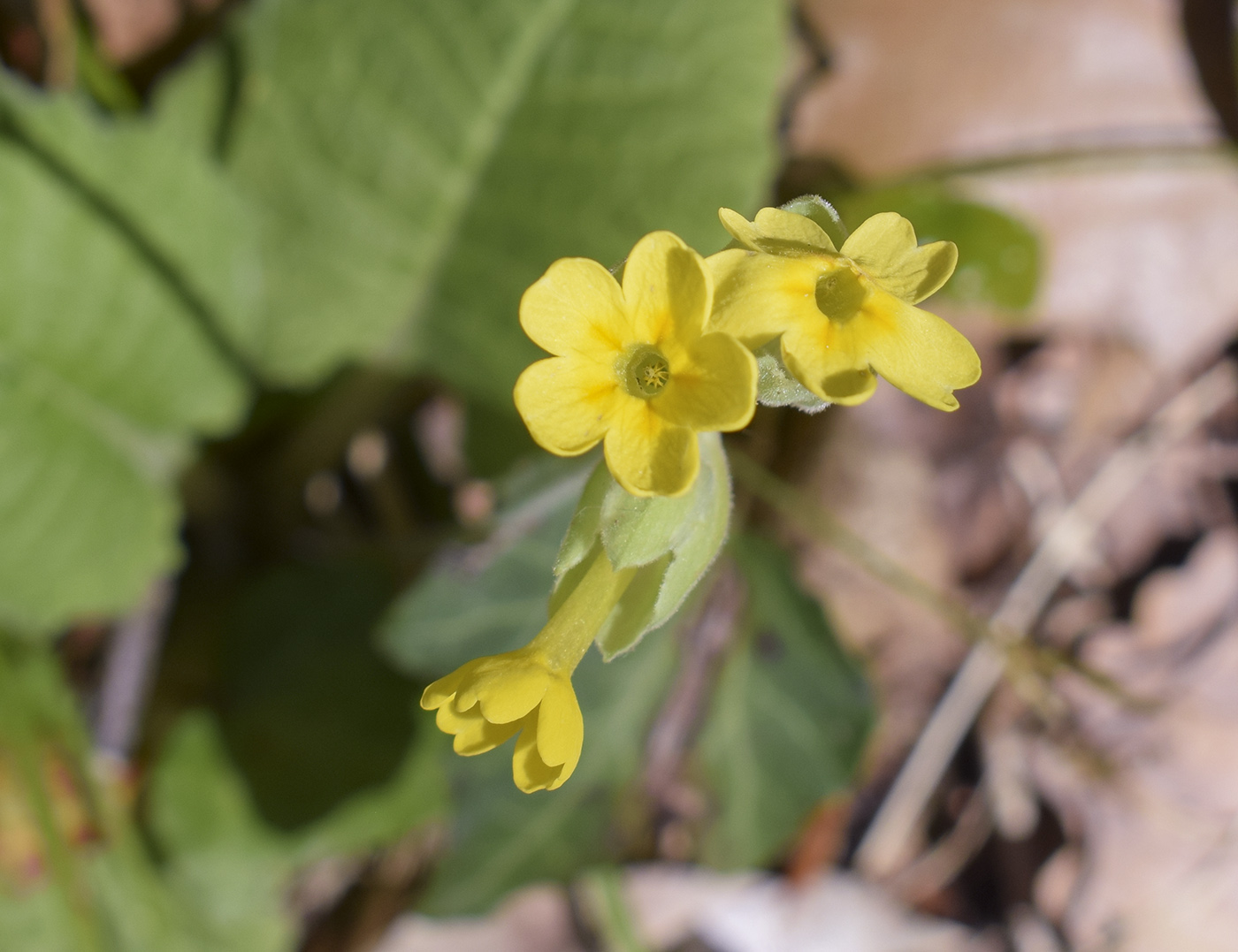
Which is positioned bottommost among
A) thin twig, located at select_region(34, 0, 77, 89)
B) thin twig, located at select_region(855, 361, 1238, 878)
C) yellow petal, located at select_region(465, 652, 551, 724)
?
thin twig, located at select_region(855, 361, 1238, 878)

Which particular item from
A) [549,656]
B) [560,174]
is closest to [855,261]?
[549,656]

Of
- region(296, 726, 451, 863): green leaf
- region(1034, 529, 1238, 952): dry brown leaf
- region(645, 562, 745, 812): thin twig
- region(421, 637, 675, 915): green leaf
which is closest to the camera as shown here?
region(421, 637, 675, 915): green leaf

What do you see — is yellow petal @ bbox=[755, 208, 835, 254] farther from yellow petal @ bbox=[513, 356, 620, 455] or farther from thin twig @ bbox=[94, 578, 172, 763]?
thin twig @ bbox=[94, 578, 172, 763]

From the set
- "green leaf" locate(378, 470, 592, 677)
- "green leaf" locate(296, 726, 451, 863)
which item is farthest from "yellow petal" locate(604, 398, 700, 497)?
"green leaf" locate(296, 726, 451, 863)

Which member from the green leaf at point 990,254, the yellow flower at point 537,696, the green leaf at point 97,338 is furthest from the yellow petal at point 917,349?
the green leaf at point 97,338

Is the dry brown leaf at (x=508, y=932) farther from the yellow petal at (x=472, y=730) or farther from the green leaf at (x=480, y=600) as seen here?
the yellow petal at (x=472, y=730)
